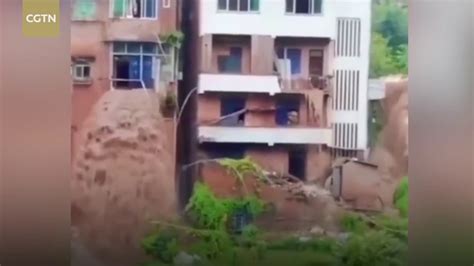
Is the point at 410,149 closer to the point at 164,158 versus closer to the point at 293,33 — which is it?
the point at 293,33

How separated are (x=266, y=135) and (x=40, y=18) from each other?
76 cm

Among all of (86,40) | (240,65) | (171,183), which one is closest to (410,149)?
(240,65)

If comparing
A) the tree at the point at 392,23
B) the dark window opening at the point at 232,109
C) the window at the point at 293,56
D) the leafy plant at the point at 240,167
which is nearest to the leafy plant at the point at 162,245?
the leafy plant at the point at 240,167

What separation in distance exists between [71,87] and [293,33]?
0.68 metres

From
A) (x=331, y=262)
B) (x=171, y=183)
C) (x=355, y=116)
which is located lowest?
(x=331, y=262)

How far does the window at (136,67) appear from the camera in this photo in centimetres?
211

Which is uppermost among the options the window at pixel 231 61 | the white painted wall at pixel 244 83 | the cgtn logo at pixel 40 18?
the cgtn logo at pixel 40 18

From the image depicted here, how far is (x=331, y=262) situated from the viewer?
2.17 m

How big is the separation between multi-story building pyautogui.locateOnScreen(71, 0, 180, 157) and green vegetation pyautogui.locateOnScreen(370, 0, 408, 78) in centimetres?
61

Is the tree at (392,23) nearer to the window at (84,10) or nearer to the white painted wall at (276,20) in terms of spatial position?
the white painted wall at (276,20)

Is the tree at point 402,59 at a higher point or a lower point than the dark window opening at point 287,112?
higher

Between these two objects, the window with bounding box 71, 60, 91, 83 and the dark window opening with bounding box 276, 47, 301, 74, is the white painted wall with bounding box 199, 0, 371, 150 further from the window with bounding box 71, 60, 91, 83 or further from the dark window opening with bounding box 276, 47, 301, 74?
the window with bounding box 71, 60, 91, 83

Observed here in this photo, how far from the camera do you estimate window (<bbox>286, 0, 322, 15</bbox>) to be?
2111 mm

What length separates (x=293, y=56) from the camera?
83.6 inches
